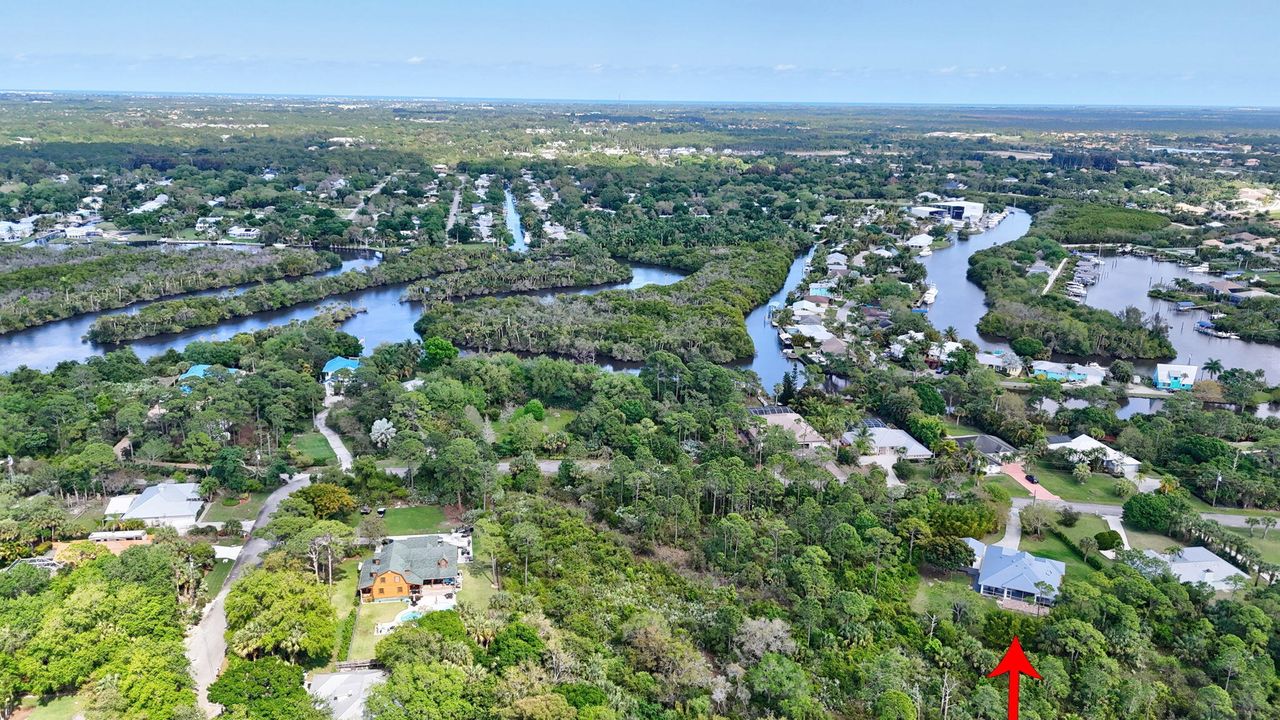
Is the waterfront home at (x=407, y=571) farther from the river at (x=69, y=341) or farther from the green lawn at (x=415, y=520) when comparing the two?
the river at (x=69, y=341)

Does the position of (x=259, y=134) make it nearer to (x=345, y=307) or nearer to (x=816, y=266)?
(x=345, y=307)

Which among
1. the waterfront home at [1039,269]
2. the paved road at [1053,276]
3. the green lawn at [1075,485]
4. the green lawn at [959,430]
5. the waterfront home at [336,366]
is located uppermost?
the waterfront home at [1039,269]

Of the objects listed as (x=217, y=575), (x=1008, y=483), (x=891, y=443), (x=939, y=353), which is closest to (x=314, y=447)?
(x=217, y=575)

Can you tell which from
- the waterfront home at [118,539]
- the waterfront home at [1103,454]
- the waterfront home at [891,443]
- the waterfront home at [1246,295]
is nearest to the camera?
the waterfront home at [118,539]

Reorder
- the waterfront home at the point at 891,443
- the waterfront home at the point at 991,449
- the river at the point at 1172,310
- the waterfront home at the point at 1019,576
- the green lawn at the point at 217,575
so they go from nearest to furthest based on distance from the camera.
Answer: the waterfront home at the point at 1019,576 → the green lawn at the point at 217,575 → the waterfront home at the point at 991,449 → the waterfront home at the point at 891,443 → the river at the point at 1172,310

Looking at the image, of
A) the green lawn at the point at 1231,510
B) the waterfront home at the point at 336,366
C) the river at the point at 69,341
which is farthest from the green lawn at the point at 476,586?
the river at the point at 69,341
